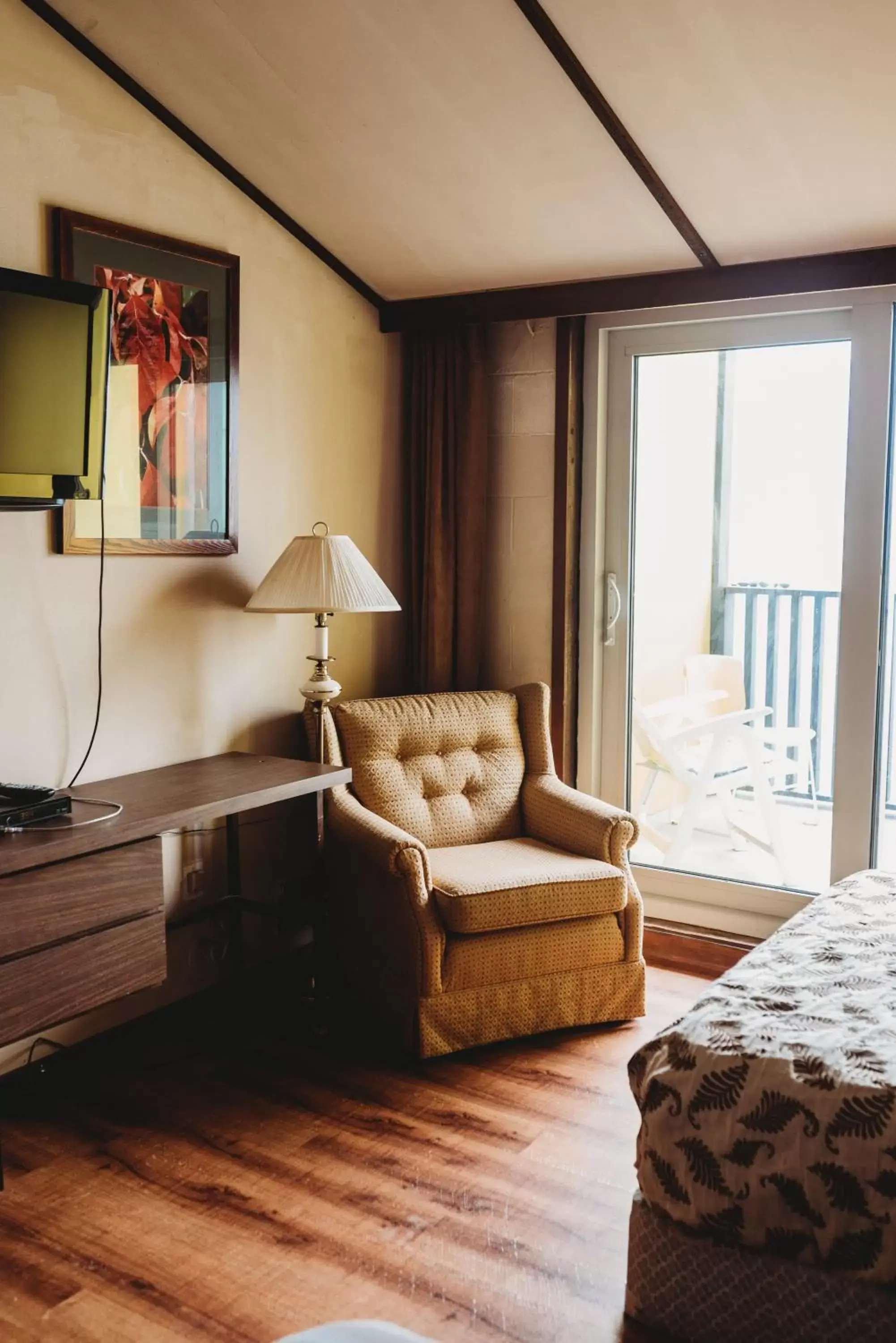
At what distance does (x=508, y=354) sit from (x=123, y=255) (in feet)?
4.65

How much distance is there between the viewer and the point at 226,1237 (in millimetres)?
2279

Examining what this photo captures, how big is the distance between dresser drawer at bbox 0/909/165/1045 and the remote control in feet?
1.10

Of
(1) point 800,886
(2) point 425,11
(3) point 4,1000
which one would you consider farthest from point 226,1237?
(2) point 425,11

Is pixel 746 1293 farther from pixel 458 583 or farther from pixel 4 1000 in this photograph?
pixel 458 583

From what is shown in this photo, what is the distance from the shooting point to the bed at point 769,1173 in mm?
Result: 1802

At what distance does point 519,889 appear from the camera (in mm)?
3055

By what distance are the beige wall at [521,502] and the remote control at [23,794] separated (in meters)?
1.83

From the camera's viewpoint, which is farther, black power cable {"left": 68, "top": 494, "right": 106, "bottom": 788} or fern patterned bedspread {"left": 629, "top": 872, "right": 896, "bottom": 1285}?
black power cable {"left": 68, "top": 494, "right": 106, "bottom": 788}

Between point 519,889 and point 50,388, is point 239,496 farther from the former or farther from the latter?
point 519,889

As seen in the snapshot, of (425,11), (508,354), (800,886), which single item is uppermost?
(425,11)

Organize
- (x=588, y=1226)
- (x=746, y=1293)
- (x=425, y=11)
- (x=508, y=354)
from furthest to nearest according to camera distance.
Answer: (x=508, y=354)
(x=425, y=11)
(x=588, y=1226)
(x=746, y=1293)

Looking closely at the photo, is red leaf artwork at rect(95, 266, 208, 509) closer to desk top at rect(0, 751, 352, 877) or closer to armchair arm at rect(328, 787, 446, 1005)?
desk top at rect(0, 751, 352, 877)

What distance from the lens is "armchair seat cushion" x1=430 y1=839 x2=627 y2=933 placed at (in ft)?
9.84

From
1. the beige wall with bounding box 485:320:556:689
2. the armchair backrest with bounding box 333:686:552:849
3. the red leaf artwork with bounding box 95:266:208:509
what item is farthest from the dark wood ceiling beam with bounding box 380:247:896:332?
the armchair backrest with bounding box 333:686:552:849
